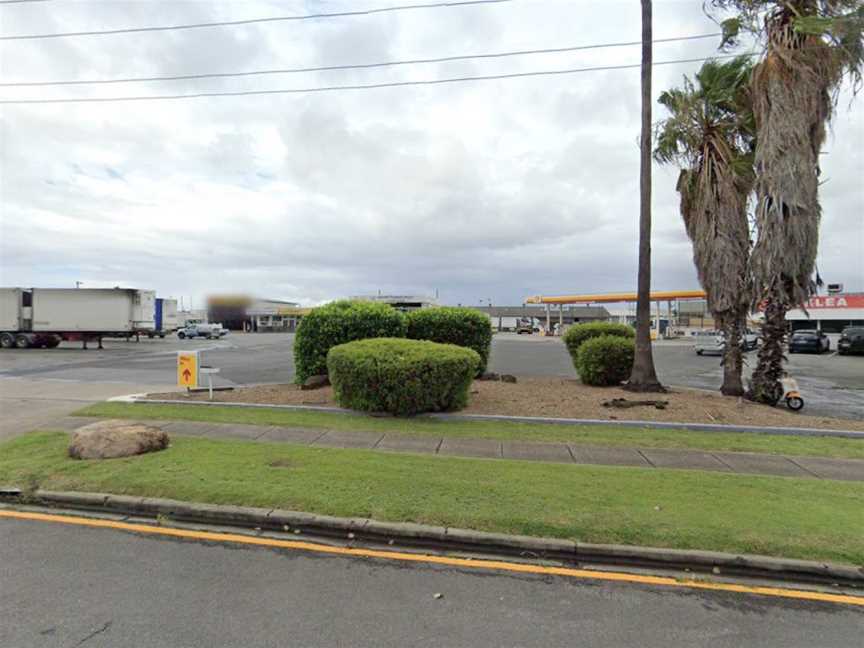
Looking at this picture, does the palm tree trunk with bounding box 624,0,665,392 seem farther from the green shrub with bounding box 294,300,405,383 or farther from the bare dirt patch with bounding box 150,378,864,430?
the green shrub with bounding box 294,300,405,383

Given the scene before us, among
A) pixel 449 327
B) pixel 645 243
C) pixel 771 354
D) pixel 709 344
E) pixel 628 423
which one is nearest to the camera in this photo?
pixel 628 423

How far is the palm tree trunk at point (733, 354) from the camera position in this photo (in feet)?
36.3

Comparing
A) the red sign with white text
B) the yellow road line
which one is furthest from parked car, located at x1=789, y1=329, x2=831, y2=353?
the yellow road line

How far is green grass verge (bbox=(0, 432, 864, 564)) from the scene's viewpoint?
398cm

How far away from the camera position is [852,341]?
29281 millimetres

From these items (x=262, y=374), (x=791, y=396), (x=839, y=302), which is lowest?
(x=262, y=374)

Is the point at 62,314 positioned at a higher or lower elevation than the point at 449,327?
higher

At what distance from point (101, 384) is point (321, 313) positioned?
7.15m

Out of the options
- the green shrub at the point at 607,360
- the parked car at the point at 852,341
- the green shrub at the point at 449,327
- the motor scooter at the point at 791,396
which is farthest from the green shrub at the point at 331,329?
the parked car at the point at 852,341

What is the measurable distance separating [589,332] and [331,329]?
24.4 feet

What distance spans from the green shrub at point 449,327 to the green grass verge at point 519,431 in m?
4.55

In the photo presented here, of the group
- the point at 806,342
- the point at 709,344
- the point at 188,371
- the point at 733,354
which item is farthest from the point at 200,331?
the point at 806,342

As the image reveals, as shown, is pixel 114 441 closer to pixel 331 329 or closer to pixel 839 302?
pixel 331 329

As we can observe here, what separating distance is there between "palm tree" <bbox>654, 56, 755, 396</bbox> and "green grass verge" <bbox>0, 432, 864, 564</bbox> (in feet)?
21.0
